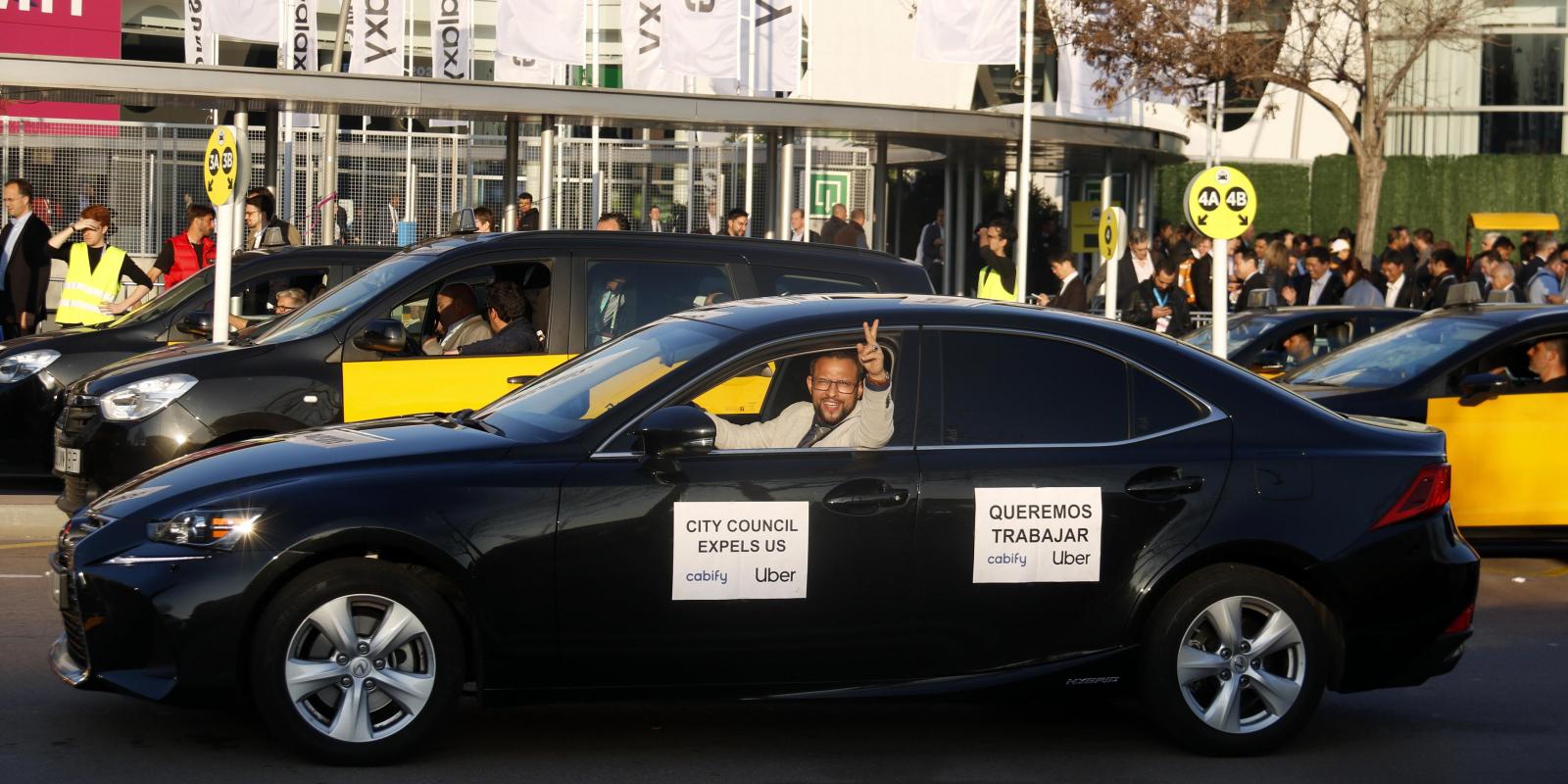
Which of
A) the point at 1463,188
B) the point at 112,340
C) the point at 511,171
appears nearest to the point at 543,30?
the point at 511,171

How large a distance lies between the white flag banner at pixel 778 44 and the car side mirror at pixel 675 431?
19.5 m

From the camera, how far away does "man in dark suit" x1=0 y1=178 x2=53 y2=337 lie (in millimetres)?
16172

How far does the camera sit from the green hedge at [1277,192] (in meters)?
47.5

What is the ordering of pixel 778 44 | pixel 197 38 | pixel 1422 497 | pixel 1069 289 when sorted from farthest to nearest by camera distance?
pixel 197 38, pixel 778 44, pixel 1069 289, pixel 1422 497

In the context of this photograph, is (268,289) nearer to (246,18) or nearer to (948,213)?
(246,18)

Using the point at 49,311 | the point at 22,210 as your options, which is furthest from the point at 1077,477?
the point at 49,311

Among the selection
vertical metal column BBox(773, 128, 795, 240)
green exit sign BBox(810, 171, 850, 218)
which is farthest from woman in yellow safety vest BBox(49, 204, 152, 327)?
green exit sign BBox(810, 171, 850, 218)

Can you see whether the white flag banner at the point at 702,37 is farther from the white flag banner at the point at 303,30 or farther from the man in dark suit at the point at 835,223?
the white flag banner at the point at 303,30

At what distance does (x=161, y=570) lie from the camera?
5.77m

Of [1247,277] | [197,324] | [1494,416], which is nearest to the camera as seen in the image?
[1494,416]

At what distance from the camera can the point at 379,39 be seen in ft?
99.0

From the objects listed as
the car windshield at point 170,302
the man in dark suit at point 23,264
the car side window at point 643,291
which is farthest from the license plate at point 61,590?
the man in dark suit at point 23,264

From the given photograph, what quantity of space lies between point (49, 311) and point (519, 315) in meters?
14.7

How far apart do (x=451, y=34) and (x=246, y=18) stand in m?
4.85
